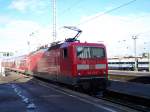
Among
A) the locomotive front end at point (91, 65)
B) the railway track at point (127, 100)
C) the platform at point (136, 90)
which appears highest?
the locomotive front end at point (91, 65)

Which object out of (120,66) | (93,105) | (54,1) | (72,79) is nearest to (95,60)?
(72,79)

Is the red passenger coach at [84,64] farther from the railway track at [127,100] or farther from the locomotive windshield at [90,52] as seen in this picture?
the railway track at [127,100]

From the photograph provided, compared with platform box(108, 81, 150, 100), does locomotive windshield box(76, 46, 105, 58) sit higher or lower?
higher

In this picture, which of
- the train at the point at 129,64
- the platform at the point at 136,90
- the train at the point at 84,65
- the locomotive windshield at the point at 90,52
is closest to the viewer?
the platform at the point at 136,90

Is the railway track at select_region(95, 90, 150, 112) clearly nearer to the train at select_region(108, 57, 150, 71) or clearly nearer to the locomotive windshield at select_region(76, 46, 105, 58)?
the locomotive windshield at select_region(76, 46, 105, 58)

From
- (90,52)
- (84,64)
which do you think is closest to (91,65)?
(84,64)

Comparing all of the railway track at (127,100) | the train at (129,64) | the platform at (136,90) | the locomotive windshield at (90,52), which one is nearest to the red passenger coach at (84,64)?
the locomotive windshield at (90,52)

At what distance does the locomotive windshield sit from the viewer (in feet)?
66.7

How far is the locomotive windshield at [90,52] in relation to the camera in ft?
66.7

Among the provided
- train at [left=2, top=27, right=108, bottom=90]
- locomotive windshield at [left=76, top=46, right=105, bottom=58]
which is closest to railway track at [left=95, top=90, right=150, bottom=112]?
train at [left=2, top=27, right=108, bottom=90]

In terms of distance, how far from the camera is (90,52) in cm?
2067

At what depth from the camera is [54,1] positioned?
152 feet

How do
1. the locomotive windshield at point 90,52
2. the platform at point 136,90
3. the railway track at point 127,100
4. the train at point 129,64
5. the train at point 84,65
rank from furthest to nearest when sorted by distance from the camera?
the train at point 129,64, the locomotive windshield at point 90,52, the train at point 84,65, the platform at point 136,90, the railway track at point 127,100

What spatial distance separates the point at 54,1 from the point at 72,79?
28.0 meters
